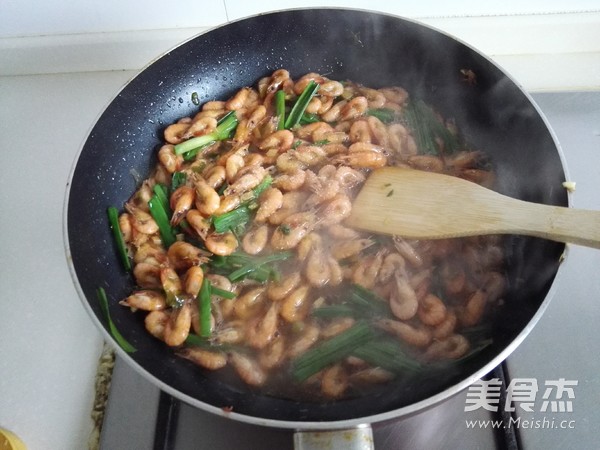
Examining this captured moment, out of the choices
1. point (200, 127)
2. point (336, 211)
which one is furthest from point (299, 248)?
point (200, 127)

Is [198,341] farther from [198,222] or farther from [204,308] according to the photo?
[198,222]

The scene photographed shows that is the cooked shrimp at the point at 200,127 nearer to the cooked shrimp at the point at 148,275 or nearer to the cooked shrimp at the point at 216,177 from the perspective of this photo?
the cooked shrimp at the point at 216,177

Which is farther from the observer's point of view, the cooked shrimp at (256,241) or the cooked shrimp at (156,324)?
the cooked shrimp at (256,241)

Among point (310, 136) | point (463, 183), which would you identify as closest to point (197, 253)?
point (310, 136)

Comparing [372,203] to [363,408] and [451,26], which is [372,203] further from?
[451,26]

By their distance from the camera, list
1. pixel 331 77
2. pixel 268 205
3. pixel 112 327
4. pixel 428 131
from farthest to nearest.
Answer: pixel 331 77 < pixel 428 131 < pixel 268 205 < pixel 112 327

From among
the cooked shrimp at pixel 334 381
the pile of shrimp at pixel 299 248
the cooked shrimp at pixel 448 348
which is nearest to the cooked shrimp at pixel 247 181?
the pile of shrimp at pixel 299 248

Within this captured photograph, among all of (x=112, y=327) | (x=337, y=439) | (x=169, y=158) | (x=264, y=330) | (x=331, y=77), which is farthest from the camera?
(x=331, y=77)
